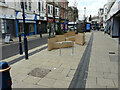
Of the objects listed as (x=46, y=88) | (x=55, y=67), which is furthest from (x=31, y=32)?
(x=46, y=88)

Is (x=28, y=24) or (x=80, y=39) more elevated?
(x=28, y=24)

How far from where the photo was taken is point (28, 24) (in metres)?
22.1

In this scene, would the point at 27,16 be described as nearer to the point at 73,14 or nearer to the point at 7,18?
the point at 7,18

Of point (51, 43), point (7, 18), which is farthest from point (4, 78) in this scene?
point (7, 18)

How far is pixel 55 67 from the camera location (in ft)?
15.8

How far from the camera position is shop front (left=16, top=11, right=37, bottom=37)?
731 inches

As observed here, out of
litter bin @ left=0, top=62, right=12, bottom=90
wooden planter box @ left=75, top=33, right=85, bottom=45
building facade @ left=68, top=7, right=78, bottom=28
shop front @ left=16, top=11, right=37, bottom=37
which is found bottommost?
litter bin @ left=0, top=62, right=12, bottom=90

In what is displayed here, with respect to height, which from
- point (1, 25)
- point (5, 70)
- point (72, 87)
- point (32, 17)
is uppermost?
point (32, 17)

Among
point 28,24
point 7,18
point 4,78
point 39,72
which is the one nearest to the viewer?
point 4,78

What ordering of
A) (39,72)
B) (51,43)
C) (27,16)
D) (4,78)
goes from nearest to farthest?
(4,78) → (39,72) → (51,43) → (27,16)

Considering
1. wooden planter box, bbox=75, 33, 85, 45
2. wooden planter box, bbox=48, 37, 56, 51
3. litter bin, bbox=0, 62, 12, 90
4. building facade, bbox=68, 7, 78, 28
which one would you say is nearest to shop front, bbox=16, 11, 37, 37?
building facade, bbox=68, 7, 78, 28

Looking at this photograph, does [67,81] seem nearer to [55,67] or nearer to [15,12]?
[55,67]

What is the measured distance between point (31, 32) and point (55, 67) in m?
19.3

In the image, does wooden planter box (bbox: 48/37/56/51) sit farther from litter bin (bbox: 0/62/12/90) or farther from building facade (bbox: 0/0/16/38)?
building facade (bbox: 0/0/16/38)
